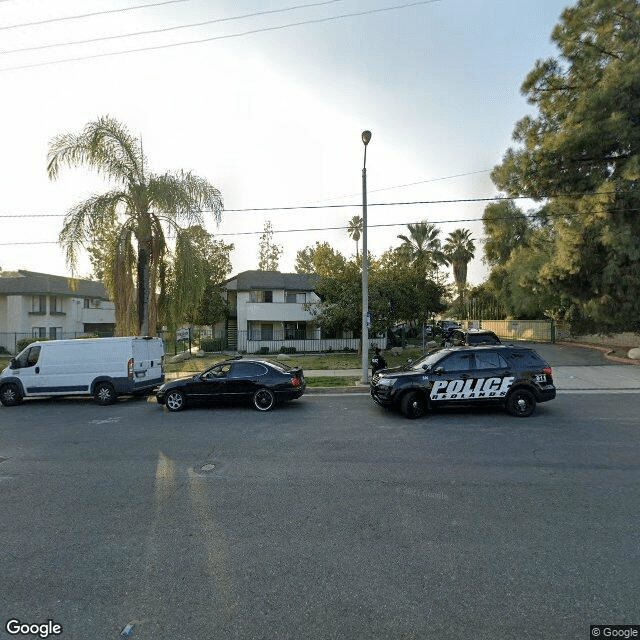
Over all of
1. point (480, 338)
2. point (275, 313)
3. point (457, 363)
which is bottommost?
point (457, 363)

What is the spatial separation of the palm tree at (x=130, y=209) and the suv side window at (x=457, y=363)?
35.5 feet

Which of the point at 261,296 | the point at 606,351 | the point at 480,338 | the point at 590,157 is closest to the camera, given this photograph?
the point at 480,338

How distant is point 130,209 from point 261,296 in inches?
657

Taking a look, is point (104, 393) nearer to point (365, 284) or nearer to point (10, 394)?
point (10, 394)

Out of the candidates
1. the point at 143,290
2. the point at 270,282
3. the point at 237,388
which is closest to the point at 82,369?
the point at 143,290

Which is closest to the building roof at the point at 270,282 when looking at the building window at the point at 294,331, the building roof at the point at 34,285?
the building window at the point at 294,331

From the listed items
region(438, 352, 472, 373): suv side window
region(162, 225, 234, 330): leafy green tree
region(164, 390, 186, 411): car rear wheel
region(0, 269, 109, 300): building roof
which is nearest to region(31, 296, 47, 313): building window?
region(0, 269, 109, 300): building roof

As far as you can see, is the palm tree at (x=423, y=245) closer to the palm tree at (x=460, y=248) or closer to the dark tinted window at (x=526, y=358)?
the palm tree at (x=460, y=248)

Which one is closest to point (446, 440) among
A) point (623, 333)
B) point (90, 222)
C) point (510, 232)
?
point (90, 222)

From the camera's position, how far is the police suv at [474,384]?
9609mm

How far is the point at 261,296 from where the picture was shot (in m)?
32.0

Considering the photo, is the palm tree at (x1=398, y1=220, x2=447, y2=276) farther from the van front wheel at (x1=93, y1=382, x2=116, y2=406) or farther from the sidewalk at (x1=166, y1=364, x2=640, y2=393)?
the van front wheel at (x1=93, y1=382, x2=116, y2=406)

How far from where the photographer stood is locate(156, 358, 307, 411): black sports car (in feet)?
35.6

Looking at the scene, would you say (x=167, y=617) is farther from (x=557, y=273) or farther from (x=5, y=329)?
(x=5, y=329)
